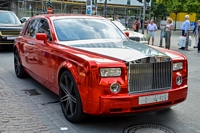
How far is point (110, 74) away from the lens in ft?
12.8

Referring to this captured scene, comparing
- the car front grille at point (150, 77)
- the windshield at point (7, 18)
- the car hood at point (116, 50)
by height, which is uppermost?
the windshield at point (7, 18)

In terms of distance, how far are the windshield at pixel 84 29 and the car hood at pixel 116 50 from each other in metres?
0.28

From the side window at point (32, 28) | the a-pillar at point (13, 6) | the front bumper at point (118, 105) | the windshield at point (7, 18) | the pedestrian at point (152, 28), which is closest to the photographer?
the front bumper at point (118, 105)

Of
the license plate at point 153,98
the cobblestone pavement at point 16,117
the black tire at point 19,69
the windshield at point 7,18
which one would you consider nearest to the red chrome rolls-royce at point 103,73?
the license plate at point 153,98

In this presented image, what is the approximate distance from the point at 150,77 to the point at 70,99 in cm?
134

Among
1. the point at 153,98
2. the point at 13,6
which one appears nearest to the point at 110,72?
the point at 153,98

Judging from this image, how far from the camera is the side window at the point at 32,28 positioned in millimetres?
6752

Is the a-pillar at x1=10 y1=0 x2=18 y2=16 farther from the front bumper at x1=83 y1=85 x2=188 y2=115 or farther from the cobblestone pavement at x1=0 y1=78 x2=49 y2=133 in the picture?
the front bumper at x1=83 y1=85 x2=188 y2=115

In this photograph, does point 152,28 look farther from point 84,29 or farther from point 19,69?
point 84,29

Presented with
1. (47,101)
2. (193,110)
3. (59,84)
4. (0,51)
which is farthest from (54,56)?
(0,51)

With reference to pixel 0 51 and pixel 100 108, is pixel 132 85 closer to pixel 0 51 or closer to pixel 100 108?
pixel 100 108

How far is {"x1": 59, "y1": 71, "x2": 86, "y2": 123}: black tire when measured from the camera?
168 inches

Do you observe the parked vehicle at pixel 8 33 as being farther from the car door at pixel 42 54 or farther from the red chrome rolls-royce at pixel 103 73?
the red chrome rolls-royce at pixel 103 73

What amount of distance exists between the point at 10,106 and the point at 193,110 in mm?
3537
